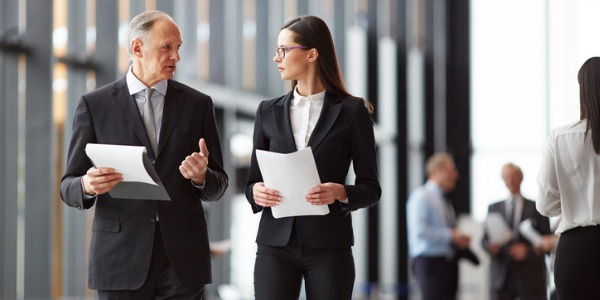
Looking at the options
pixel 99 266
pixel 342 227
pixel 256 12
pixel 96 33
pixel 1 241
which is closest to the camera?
pixel 99 266

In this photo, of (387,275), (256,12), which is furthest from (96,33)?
(387,275)

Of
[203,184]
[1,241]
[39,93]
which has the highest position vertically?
[39,93]

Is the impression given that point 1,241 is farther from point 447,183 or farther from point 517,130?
point 517,130

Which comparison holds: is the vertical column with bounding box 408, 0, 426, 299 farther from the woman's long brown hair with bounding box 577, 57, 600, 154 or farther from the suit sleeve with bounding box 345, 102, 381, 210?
the suit sleeve with bounding box 345, 102, 381, 210

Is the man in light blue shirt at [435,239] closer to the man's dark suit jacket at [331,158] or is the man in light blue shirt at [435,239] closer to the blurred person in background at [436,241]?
the blurred person in background at [436,241]

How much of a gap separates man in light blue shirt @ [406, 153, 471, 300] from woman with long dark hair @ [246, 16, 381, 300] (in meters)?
5.23

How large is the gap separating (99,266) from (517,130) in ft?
43.5

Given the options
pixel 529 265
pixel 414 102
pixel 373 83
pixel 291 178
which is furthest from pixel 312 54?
pixel 414 102

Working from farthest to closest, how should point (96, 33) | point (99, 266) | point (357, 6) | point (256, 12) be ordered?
point (357, 6), point (256, 12), point (96, 33), point (99, 266)

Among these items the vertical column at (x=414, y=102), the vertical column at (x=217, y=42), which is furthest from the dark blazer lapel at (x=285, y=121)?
the vertical column at (x=414, y=102)

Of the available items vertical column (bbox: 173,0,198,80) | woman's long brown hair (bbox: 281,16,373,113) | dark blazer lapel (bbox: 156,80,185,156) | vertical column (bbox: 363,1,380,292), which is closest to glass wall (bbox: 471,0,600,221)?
vertical column (bbox: 363,1,380,292)

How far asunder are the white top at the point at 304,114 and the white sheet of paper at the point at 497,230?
4887 millimetres

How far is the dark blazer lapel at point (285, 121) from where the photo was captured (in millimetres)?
4043

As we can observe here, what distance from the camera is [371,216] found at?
16.1 metres
